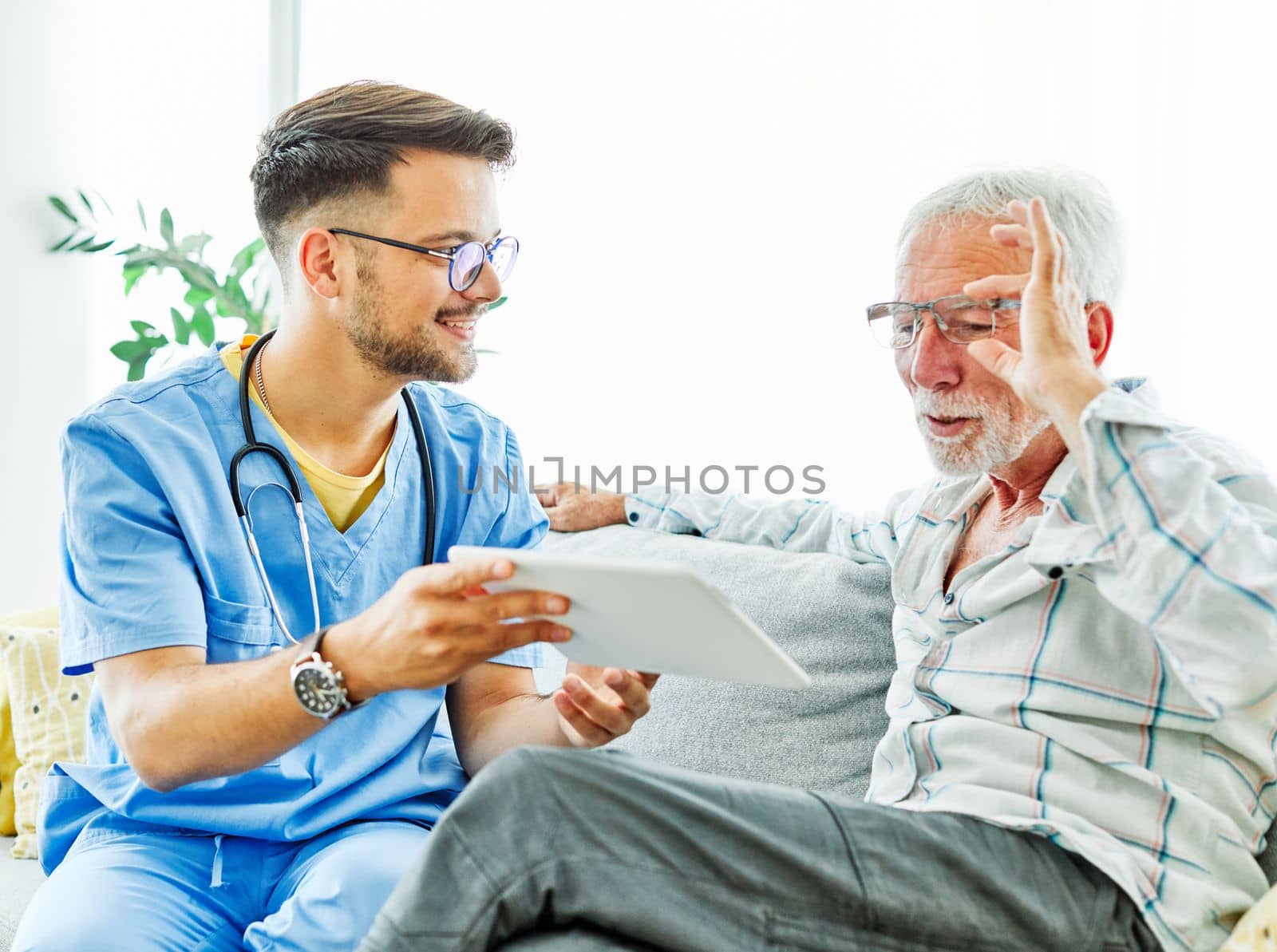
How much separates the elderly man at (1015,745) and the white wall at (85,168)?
2.55 m

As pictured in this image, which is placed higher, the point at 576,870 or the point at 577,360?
the point at 577,360

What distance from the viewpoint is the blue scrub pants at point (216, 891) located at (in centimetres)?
125

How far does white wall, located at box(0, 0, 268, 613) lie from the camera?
3092mm

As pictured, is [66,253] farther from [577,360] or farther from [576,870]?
[576,870]

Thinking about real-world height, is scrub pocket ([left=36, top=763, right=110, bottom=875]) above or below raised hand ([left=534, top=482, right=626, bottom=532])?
below

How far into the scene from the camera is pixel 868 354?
2389 millimetres

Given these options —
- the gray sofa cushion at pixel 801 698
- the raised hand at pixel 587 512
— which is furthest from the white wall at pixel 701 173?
the gray sofa cushion at pixel 801 698

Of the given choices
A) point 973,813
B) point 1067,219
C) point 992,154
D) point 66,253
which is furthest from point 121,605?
point 66,253

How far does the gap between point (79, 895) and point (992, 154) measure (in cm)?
190

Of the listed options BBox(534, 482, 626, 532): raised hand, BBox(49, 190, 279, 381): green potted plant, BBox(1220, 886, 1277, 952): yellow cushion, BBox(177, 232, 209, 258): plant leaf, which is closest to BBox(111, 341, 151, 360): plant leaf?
BBox(49, 190, 279, 381): green potted plant

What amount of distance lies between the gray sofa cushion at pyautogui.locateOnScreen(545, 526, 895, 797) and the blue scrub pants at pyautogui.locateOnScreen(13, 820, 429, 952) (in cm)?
43

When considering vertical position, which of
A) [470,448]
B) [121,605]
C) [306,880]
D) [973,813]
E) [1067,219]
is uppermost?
[1067,219]

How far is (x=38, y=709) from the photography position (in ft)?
6.38

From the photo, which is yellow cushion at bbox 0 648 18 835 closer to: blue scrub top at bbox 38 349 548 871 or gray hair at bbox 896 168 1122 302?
blue scrub top at bbox 38 349 548 871
